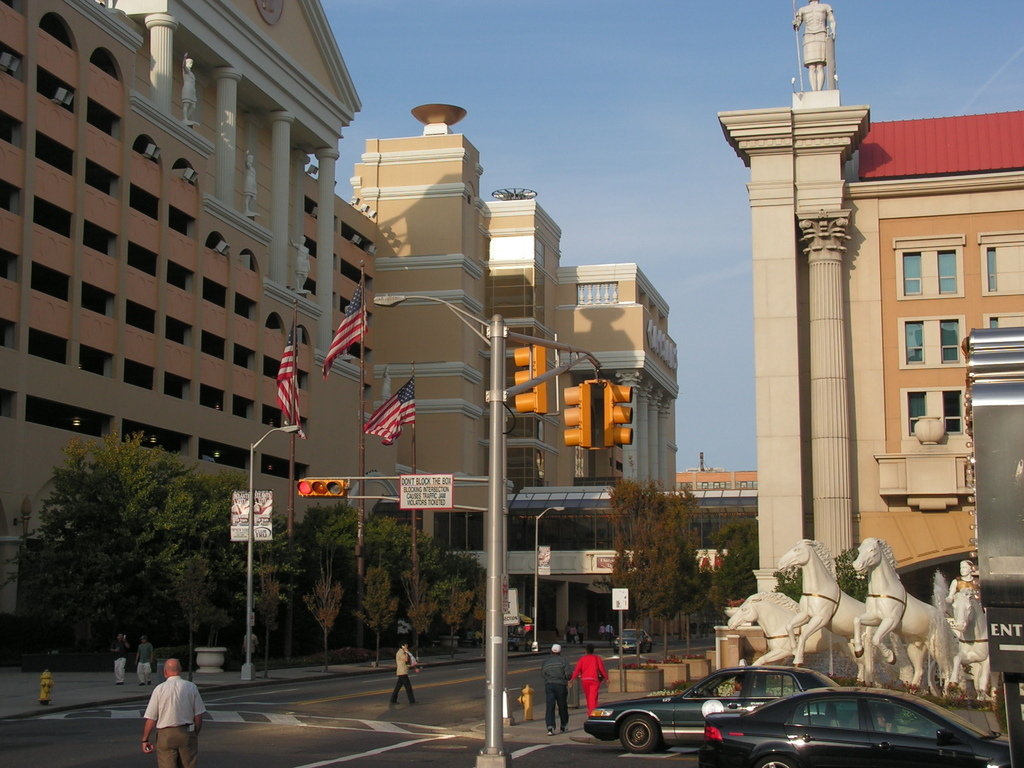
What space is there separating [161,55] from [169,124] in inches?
193

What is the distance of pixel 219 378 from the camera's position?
2857 inches

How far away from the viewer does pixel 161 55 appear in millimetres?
70562

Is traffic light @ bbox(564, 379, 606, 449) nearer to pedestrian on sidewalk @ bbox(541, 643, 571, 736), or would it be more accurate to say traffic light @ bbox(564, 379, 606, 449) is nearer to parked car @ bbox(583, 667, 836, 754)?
parked car @ bbox(583, 667, 836, 754)

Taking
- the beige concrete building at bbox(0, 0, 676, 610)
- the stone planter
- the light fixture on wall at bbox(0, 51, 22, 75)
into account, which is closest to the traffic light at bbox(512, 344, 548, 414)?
the stone planter

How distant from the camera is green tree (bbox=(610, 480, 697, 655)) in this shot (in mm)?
47031

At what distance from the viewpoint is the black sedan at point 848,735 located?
16.1 meters

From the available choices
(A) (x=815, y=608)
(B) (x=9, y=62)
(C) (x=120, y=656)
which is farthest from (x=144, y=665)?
(B) (x=9, y=62)

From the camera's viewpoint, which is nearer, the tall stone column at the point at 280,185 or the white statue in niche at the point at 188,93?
the white statue in niche at the point at 188,93

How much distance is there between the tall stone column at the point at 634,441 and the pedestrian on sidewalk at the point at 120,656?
82.6 m

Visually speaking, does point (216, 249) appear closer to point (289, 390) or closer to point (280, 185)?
point (280, 185)

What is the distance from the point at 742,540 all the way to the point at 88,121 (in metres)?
54.1

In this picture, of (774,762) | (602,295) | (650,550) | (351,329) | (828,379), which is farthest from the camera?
(602,295)

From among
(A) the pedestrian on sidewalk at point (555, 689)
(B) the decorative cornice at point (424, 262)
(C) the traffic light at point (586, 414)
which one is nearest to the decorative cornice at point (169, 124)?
(B) the decorative cornice at point (424, 262)

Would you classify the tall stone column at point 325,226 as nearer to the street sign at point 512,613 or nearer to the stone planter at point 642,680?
the stone planter at point 642,680
